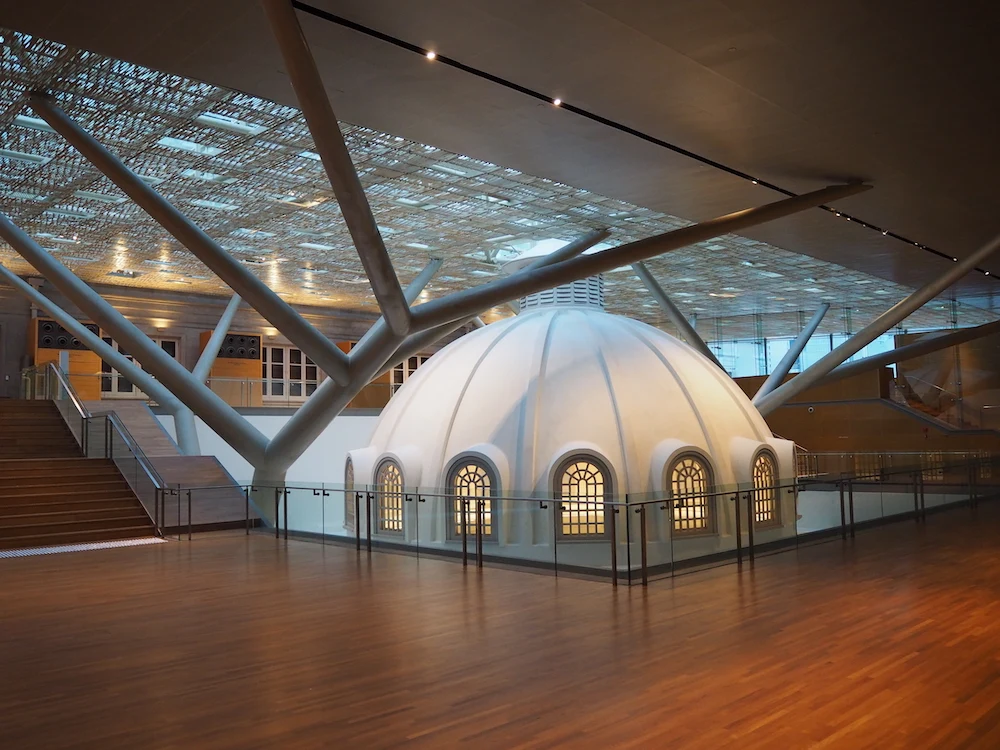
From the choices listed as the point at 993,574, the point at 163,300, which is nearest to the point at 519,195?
the point at 993,574

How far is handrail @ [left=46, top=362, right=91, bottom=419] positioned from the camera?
81.2 ft

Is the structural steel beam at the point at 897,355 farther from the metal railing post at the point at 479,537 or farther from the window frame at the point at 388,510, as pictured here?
the metal railing post at the point at 479,537

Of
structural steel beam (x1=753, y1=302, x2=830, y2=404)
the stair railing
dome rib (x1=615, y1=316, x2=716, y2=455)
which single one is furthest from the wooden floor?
structural steel beam (x1=753, y1=302, x2=830, y2=404)

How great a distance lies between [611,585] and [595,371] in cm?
733

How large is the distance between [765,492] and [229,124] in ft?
40.8

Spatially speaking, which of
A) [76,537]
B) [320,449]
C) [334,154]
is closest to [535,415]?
[334,154]

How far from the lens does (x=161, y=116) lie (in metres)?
15.6

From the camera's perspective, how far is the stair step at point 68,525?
60.6 ft

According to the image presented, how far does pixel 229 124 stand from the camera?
1602cm

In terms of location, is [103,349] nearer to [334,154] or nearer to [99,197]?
[99,197]

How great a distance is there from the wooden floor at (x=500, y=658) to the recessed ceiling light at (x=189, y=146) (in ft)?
26.2

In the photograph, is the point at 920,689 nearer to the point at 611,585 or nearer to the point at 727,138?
the point at 611,585

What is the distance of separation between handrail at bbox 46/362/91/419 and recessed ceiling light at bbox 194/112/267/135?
455 inches

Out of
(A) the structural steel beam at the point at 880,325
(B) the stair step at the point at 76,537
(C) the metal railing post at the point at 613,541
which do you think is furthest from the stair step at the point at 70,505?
(A) the structural steel beam at the point at 880,325
